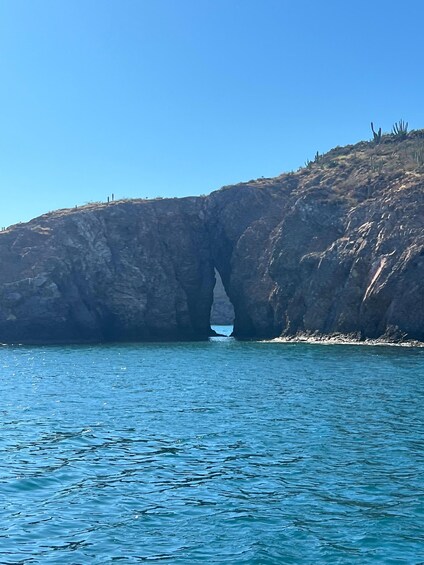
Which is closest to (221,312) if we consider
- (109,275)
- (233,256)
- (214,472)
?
(233,256)

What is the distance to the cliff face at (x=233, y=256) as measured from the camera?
84688 millimetres

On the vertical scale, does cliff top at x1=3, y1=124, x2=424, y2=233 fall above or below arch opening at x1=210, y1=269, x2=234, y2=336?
above

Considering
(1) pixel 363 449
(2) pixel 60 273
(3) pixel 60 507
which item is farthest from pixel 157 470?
(2) pixel 60 273

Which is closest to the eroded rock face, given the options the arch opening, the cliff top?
the cliff top

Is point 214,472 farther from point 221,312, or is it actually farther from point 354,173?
point 221,312

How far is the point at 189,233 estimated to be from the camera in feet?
364

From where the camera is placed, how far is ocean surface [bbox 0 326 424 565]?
1550 cm

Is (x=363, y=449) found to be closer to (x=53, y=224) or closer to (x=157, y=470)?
(x=157, y=470)

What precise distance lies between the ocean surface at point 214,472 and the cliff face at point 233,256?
40.7 m

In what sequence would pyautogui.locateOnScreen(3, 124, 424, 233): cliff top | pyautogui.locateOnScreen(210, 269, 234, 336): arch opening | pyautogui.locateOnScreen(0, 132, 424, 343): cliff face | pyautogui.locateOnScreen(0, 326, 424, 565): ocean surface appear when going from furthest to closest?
pyautogui.locateOnScreen(210, 269, 234, 336): arch opening, pyautogui.locateOnScreen(3, 124, 424, 233): cliff top, pyautogui.locateOnScreen(0, 132, 424, 343): cliff face, pyautogui.locateOnScreen(0, 326, 424, 565): ocean surface

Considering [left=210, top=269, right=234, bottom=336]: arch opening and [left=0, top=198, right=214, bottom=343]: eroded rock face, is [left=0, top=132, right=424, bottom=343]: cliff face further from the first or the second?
[left=210, top=269, right=234, bottom=336]: arch opening

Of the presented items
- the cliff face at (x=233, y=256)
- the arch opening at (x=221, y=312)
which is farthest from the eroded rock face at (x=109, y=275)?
the arch opening at (x=221, y=312)

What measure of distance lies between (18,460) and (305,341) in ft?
215

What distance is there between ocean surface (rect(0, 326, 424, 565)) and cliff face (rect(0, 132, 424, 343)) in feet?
133
